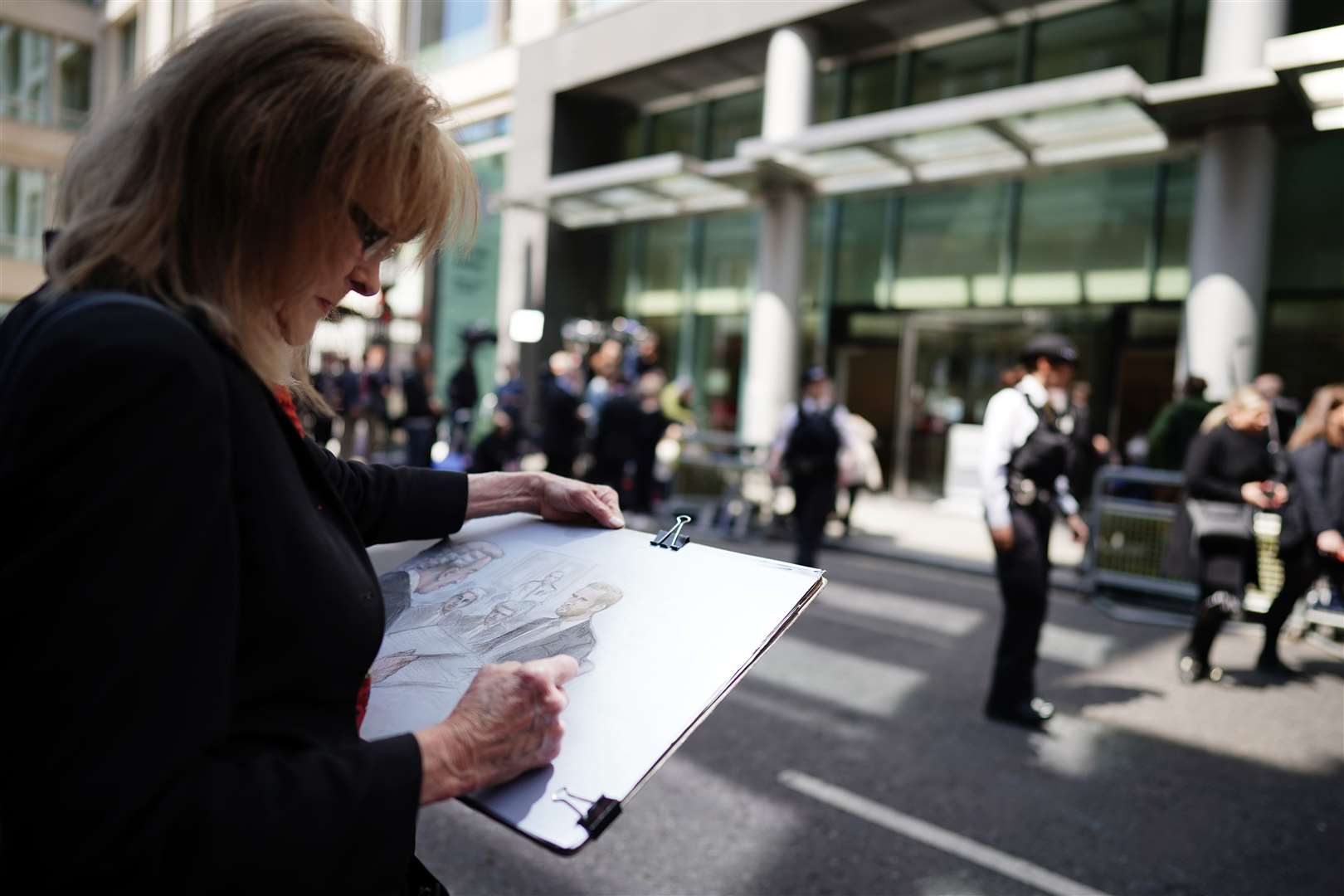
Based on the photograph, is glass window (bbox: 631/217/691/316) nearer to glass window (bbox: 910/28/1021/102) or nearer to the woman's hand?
glass window (bbox: 910/28/1021/102)

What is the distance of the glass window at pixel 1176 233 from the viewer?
11.5 m

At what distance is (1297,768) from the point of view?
4.30m

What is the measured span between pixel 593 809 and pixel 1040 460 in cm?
429

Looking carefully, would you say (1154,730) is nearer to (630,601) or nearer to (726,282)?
(630,601)

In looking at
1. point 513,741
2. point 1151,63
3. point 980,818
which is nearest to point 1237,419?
point 980,818

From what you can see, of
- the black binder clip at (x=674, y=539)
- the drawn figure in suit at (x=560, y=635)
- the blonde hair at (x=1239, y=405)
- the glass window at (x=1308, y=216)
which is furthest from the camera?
the glass window at (x=1308, y=216)

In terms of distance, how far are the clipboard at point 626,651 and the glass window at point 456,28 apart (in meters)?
20.3

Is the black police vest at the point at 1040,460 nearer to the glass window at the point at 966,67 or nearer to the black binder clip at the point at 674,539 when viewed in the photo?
the black binder clip at the point at 674,539

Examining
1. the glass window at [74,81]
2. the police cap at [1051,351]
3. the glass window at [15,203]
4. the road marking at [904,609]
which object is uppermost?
the glass window at [74,81]

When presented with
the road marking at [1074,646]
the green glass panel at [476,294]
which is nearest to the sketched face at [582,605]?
the road marking at [1074,646]

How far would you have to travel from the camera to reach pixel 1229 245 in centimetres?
1007

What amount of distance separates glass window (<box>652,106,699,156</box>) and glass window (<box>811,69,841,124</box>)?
2716mm

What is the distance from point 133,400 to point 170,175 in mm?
264

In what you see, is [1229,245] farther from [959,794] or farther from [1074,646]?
[959,794]
